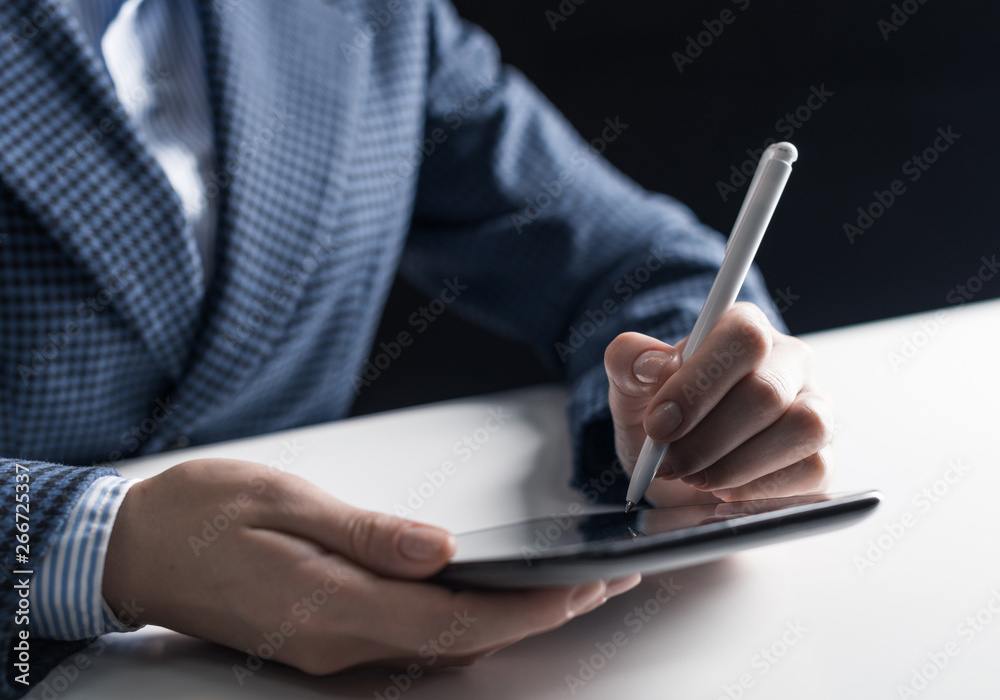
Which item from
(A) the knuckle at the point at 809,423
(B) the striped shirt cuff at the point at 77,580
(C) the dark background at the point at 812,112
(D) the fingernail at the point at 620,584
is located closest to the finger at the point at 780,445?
(A) the knuckle at the point at 809,423

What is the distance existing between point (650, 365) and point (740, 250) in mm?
79

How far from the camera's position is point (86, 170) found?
17.0 inches

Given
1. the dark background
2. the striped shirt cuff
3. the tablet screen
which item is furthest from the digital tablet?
the dark background

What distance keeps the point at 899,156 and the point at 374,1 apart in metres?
0.82

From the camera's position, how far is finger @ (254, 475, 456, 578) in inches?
10.8

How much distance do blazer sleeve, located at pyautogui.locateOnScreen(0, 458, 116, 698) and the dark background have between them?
2.77ft

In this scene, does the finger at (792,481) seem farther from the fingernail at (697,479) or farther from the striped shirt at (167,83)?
the striped shirt at (167,83)

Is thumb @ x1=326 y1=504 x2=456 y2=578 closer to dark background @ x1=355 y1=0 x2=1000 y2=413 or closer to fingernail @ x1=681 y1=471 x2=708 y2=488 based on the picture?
fingernail @ x1=681 y1=471 x2=708 y2=488

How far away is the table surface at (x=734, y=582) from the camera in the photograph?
30 cm

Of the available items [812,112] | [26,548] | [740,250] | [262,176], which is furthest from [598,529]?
[812,112]

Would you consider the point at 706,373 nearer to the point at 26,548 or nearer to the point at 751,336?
the point at 751,336

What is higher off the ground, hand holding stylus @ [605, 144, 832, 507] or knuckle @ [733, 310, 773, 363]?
knuckle @ [733, 310, 773, 363]

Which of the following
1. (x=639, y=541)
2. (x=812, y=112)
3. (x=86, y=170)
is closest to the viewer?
(x=639, y=541)

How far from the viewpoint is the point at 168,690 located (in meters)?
0.29
